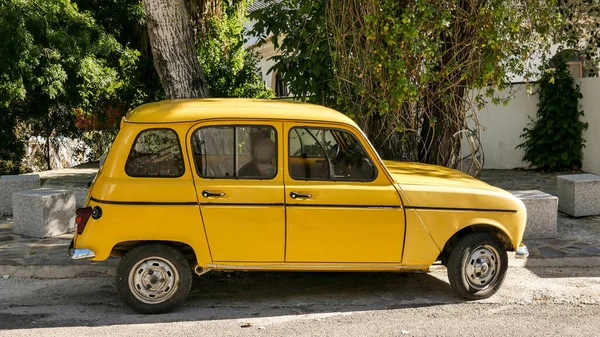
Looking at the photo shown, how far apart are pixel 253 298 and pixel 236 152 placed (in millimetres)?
1470

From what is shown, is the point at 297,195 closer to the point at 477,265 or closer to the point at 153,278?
the point at 153,278

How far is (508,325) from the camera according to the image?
6.30 meters

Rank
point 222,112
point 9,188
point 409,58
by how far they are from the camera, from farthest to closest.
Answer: point 9,188 → point 409,58 → point 222,112

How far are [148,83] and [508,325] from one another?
37.9ft

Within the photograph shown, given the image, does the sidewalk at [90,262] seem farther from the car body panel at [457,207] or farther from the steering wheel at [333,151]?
the steering wheel at [333,151]

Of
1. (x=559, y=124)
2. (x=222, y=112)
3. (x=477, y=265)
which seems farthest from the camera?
(x=559, y=124)

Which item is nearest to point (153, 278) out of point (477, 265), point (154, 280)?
point (154, 280)

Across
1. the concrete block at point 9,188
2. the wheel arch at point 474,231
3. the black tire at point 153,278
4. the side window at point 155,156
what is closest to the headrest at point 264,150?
the side window at point 155,156

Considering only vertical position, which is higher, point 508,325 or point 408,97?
point 408,97

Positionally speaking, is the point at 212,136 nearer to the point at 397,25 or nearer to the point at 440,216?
the point at 440,216

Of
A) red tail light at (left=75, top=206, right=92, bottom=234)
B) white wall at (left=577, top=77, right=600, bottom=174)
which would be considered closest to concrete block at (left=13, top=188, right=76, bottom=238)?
red tail light at (left=75, top=206, right=92, bottom=234)

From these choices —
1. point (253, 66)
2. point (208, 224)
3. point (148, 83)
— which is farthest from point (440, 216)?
point (148, 83)

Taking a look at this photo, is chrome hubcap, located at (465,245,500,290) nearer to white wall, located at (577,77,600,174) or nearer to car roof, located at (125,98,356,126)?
car roof, located at (125,98,356,126)

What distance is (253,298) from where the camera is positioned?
7.09 meters
